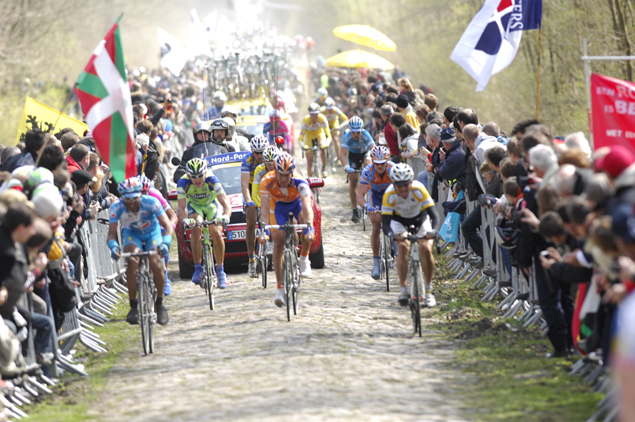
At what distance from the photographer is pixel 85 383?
9.26m

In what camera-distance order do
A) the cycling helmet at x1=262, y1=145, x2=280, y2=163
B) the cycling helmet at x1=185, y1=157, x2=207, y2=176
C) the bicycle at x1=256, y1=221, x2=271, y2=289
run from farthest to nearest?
the bicycle at x1=256, y1=221, x2=271, y2=289 < the cycling helmet at x1=262, y1=145, x2=280, y2=163 < the cycling helmet at x1=185, y1=157, x2=207, y2=176

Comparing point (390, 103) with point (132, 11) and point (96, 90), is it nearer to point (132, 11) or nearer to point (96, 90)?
point (96, 90)

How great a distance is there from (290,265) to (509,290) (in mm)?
2787

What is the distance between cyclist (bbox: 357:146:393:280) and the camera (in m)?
13.3

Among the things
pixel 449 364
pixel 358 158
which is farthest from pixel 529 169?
pixel 358 158

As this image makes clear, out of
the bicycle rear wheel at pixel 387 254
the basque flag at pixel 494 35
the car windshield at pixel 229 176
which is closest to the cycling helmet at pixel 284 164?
the bicycle rear wheel at pixel 387 254

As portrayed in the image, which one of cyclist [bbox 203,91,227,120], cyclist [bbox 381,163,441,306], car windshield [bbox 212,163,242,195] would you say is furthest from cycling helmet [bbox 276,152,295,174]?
cyclist [bbox 203,91,227,120]

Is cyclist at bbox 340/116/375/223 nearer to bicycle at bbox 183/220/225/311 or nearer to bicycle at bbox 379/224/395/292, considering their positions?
bicycle at bbox 379/224/395/292

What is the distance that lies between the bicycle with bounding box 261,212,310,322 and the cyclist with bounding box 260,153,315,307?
9cm

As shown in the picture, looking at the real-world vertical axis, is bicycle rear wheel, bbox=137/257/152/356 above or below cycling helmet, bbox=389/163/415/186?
below

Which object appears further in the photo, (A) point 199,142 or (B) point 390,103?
(B) point 390,103

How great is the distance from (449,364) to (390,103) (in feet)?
35.8

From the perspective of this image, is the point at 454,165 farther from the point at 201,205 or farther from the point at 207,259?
the point at 207,259

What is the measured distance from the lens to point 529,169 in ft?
31.4
